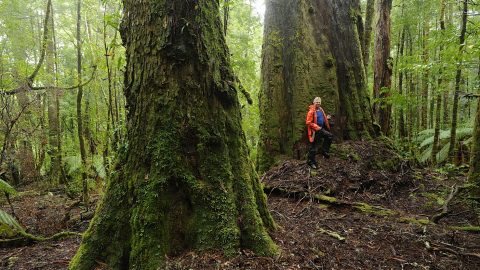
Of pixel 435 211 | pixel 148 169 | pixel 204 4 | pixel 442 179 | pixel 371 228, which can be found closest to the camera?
pixel 148 169

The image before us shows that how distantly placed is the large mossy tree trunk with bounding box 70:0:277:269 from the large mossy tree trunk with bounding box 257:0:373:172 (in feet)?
14.8

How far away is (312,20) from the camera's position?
298 inches

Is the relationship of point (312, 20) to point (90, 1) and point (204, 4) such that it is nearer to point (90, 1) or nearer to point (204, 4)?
point (204, 4)

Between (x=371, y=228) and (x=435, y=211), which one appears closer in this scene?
(x=371, y=228)

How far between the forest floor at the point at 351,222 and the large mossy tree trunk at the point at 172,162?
27 centimetres

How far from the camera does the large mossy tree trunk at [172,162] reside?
8.80 feet

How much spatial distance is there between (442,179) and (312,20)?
16.1 feet

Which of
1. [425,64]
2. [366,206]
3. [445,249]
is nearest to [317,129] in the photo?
[366,206]

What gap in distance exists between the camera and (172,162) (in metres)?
2.75

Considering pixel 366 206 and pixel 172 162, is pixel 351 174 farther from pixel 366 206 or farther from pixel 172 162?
pixel 172 162

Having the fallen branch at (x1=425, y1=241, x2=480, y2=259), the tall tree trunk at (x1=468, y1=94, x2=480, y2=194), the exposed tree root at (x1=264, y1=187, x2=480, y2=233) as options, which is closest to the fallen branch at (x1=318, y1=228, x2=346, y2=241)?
the fallen branch at (x1=425, y1=241, x2=480, y2=259)

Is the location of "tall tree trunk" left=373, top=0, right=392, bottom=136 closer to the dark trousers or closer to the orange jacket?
the dark trousers

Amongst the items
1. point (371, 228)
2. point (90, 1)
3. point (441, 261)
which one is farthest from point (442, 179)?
point (90, 1)

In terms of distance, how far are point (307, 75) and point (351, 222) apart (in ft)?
13.5
